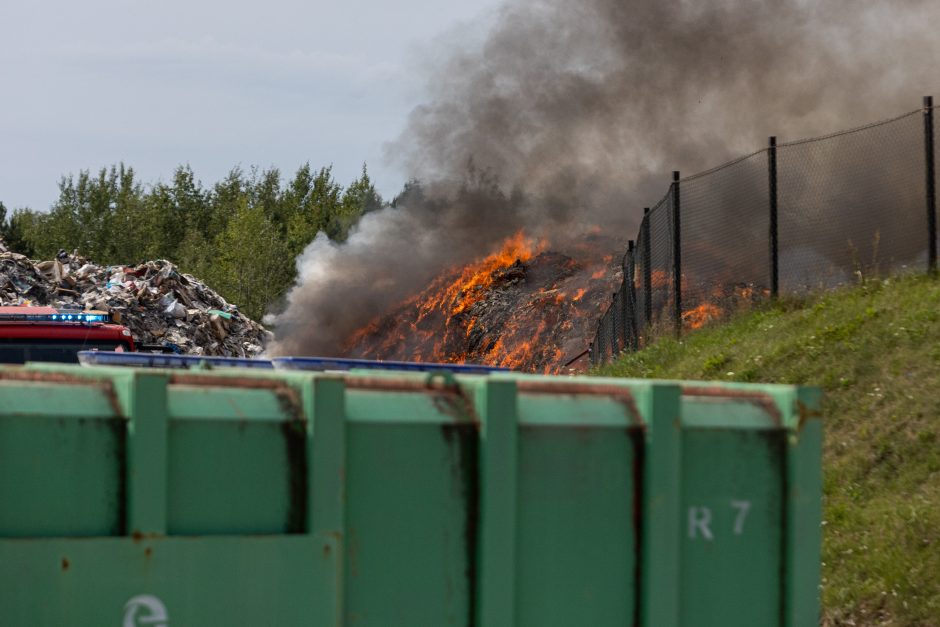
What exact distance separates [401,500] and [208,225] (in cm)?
7306

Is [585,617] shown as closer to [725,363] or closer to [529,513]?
[529,513]

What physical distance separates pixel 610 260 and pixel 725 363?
53.7ft

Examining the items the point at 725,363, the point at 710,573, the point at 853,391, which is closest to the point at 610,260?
the point at 725,363

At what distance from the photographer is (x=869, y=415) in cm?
1025

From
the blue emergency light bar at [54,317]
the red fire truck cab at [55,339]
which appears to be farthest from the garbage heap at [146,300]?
the red fire truck cab at [55,339]

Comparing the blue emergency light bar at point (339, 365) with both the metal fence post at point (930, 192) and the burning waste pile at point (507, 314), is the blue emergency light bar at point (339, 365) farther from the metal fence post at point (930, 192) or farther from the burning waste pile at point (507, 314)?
the burning waste pile at point (507, 314)

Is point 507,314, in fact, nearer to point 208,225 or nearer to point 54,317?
point 54,317

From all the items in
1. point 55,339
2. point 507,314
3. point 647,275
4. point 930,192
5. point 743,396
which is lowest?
point 743,396

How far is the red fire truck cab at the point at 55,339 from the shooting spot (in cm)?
1566

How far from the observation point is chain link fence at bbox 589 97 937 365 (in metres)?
14.3

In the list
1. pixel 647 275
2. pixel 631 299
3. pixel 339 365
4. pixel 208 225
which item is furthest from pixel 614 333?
pixel 208 225

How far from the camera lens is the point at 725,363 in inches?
516

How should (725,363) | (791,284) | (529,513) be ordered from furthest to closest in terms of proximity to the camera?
1. (791,284)
2. (725,363)
3. (529,513)

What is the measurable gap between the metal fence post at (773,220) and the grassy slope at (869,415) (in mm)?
426
